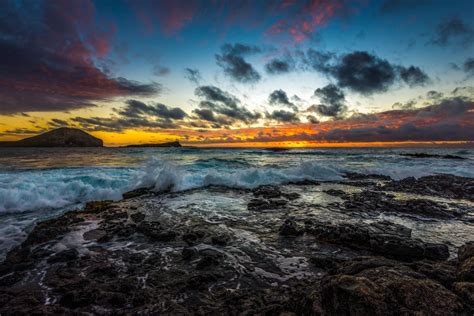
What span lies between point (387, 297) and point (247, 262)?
2.98 meters

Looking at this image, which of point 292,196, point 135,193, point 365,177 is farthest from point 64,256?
point 365,177

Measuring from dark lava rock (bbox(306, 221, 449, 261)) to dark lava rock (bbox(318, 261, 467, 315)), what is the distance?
2619 mm

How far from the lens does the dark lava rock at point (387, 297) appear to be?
2424 mm

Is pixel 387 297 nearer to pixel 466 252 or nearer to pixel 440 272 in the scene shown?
→ pixel 440 272

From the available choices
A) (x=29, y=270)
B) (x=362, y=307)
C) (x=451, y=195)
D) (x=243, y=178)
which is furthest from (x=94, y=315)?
(x=451, y=195)

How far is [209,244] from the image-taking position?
6.12 meters

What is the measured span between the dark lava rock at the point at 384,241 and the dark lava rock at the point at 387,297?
262 centimetres

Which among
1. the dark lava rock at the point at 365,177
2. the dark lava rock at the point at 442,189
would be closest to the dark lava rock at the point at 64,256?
the dark lava rock at the point at 442,189

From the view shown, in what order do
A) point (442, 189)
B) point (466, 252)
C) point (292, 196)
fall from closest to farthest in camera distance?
point (466, 252), point (292, 196), point (442, 189)

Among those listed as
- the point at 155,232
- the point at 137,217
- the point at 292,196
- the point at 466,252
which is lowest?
the point at 292,196

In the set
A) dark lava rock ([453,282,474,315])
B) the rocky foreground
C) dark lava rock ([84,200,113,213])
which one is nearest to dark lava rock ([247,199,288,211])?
the rocky foreground

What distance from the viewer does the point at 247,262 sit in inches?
201

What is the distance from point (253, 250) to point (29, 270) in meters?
4.65

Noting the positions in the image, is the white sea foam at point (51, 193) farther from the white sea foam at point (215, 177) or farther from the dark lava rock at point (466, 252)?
the dark lava rock at point (466, 252)
